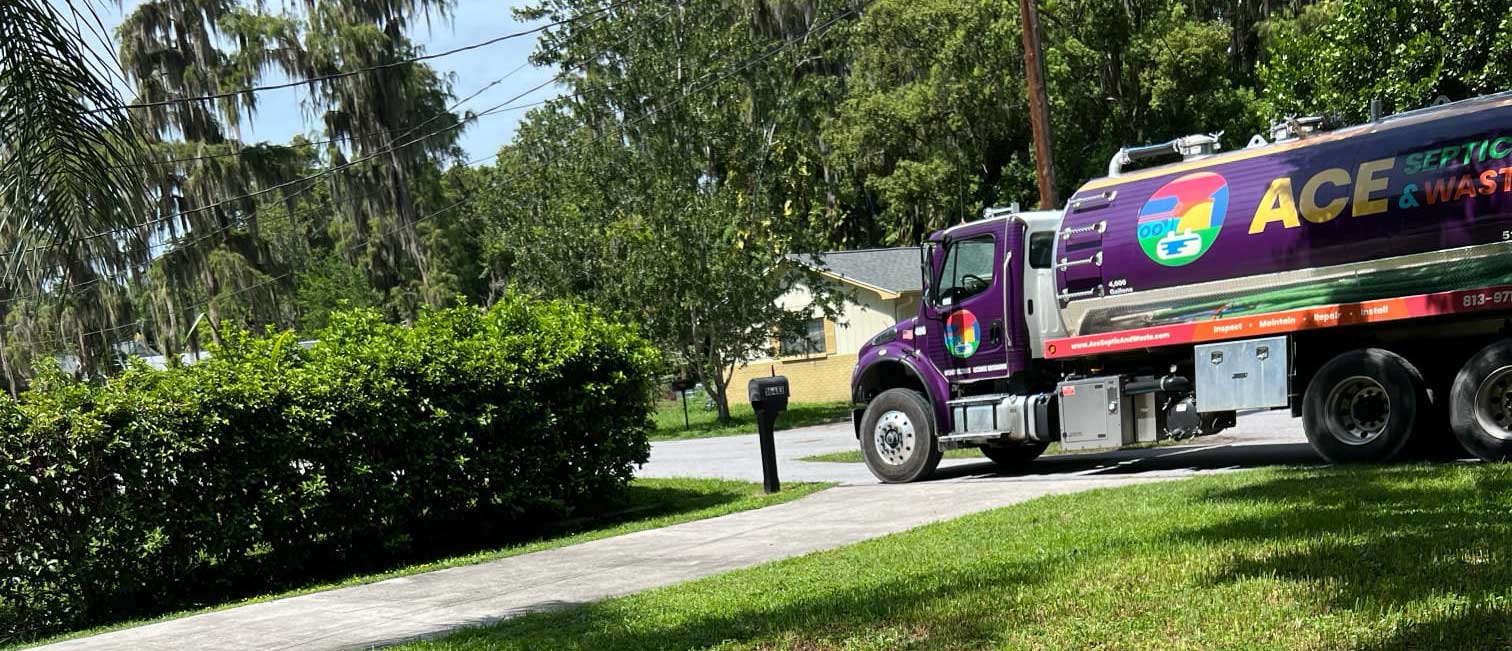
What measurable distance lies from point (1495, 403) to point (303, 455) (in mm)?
10076

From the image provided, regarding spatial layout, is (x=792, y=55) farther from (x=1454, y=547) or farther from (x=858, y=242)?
(x=1454, y=547)

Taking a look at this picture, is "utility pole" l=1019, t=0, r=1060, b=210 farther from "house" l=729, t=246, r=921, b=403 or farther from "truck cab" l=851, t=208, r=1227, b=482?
"house" l=729, t=246, r=921, b=403

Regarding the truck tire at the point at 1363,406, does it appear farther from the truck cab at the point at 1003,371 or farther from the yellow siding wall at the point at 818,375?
the yellow siding wall at the point at 818,375

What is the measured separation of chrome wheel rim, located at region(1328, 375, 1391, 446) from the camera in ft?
37.8

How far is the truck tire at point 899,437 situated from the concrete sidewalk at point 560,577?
1546mm

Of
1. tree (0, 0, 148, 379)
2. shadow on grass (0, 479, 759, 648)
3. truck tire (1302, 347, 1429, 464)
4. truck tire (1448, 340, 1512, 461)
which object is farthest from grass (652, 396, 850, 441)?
tree (0, 0, 148, 379)

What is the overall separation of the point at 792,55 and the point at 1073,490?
3527cm

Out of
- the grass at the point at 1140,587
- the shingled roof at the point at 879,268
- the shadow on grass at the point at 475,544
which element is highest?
the shingled roof at the point at 879,268

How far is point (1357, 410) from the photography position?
11672 millimetres

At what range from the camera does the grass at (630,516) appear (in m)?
10.5

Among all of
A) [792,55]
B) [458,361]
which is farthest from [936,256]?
[792,55]

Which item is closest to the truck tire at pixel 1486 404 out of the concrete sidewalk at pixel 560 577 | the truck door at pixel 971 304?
the concrete sidewalk at pixel 560 577

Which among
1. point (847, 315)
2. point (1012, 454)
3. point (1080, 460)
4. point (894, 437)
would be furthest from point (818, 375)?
point (894, 437)

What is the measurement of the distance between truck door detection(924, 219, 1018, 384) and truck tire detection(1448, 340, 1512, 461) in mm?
4547
